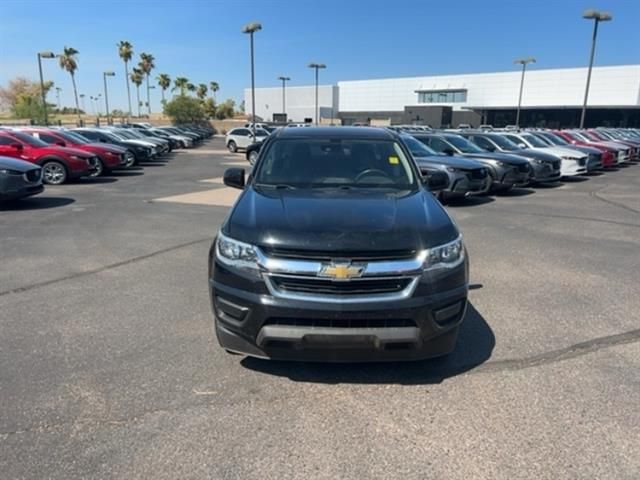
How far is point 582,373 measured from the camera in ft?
12.1

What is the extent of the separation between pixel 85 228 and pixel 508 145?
512 inches

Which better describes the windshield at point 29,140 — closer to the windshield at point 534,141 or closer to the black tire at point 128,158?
the black tire at point 128,158

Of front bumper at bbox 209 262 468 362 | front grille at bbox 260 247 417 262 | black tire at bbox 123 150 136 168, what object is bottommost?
black tire at bbox 123 150 136 168

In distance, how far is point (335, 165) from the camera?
15.4ft

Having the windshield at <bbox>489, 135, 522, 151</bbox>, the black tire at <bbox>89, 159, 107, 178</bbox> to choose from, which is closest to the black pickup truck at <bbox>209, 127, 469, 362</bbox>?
the windshield at <bbox>489, 135, 522, 151</bbox>

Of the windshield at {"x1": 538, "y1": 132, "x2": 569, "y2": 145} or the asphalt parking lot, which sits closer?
the asphalt parking lot

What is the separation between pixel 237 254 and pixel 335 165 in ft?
5.76

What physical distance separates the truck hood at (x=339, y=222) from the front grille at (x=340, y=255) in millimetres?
23

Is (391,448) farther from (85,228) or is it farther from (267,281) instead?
(85,228)

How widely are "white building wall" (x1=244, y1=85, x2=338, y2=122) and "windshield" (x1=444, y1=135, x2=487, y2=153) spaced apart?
9172 cm

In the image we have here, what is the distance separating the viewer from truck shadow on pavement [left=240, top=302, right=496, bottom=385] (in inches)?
140

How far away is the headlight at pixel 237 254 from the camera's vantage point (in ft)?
10.5

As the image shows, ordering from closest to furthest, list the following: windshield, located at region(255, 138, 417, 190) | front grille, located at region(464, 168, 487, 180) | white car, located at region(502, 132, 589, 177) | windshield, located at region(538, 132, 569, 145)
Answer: windshield, located at region(255, 138, 417, 190), front grille, located at region(464, 168, 487, 180), white car, located at region(502, 132, 589, 177), windshield, located at region(538, 132, 569, 145)

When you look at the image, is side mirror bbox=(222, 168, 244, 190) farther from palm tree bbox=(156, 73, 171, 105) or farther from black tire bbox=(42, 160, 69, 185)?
palm tree bbox=(156, 73, 171, 105)
